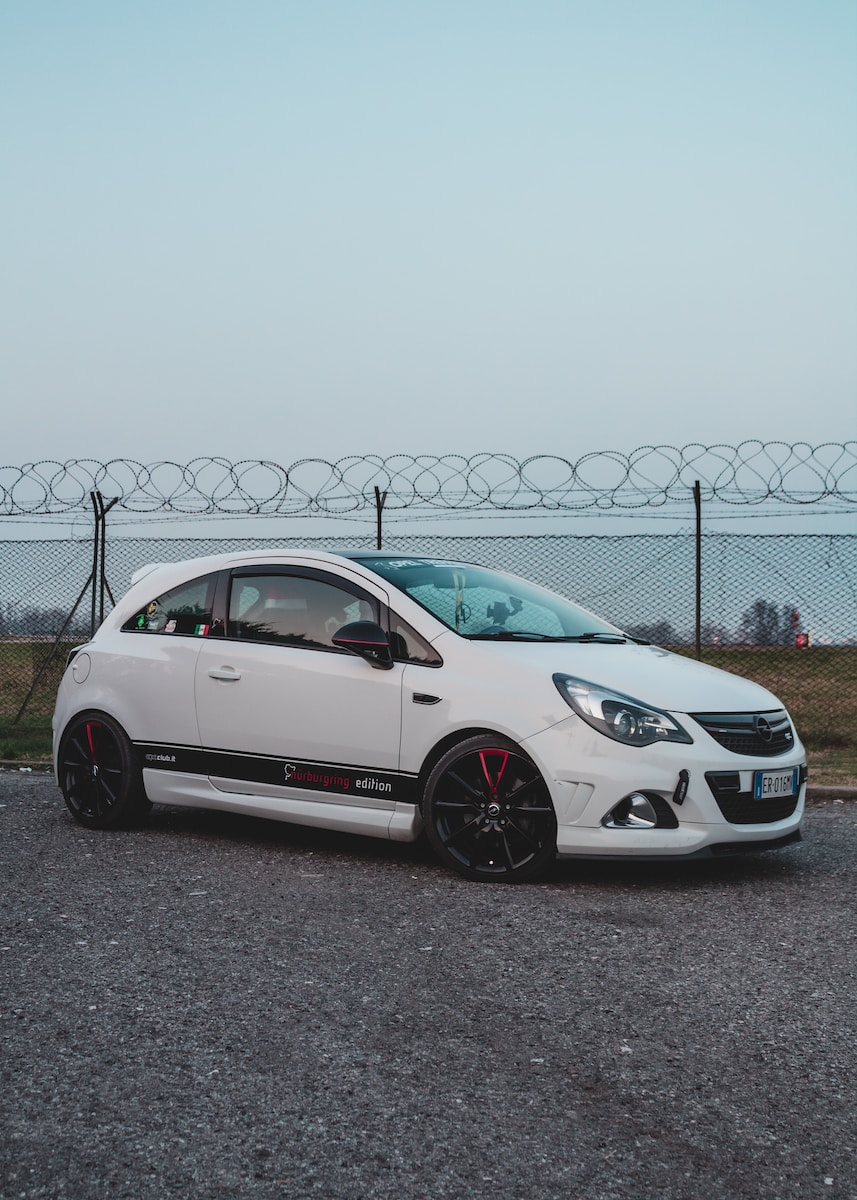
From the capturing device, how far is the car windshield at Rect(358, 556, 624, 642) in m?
6.75

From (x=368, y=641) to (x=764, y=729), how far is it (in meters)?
2.00

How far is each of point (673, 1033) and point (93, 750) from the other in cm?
455

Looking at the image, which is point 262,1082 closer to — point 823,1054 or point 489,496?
point 823,1054

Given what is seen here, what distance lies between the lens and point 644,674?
20.7ft

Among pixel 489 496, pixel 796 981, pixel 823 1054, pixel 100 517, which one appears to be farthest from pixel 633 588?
pixel 823 1054

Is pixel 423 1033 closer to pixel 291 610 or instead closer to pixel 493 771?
pixel 493 771

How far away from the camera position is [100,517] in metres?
12.2

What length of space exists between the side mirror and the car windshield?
1.19 feet

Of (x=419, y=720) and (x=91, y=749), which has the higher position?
(x=419, y=720)

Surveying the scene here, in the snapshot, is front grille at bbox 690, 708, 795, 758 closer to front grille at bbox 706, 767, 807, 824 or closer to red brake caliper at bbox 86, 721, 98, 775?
front grille at bbox 706, 767, 807, 824

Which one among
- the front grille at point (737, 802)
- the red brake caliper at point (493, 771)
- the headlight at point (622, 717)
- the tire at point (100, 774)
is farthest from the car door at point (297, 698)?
the front grille at point (737, 802)

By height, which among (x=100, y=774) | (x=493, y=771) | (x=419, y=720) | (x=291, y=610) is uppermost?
(x=291, y=610)

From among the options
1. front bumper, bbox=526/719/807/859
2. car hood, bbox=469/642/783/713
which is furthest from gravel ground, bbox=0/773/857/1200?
car hood, bbox=469/642/783/713

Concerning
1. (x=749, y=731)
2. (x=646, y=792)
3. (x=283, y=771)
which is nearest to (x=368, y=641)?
(x=283, y=771)
